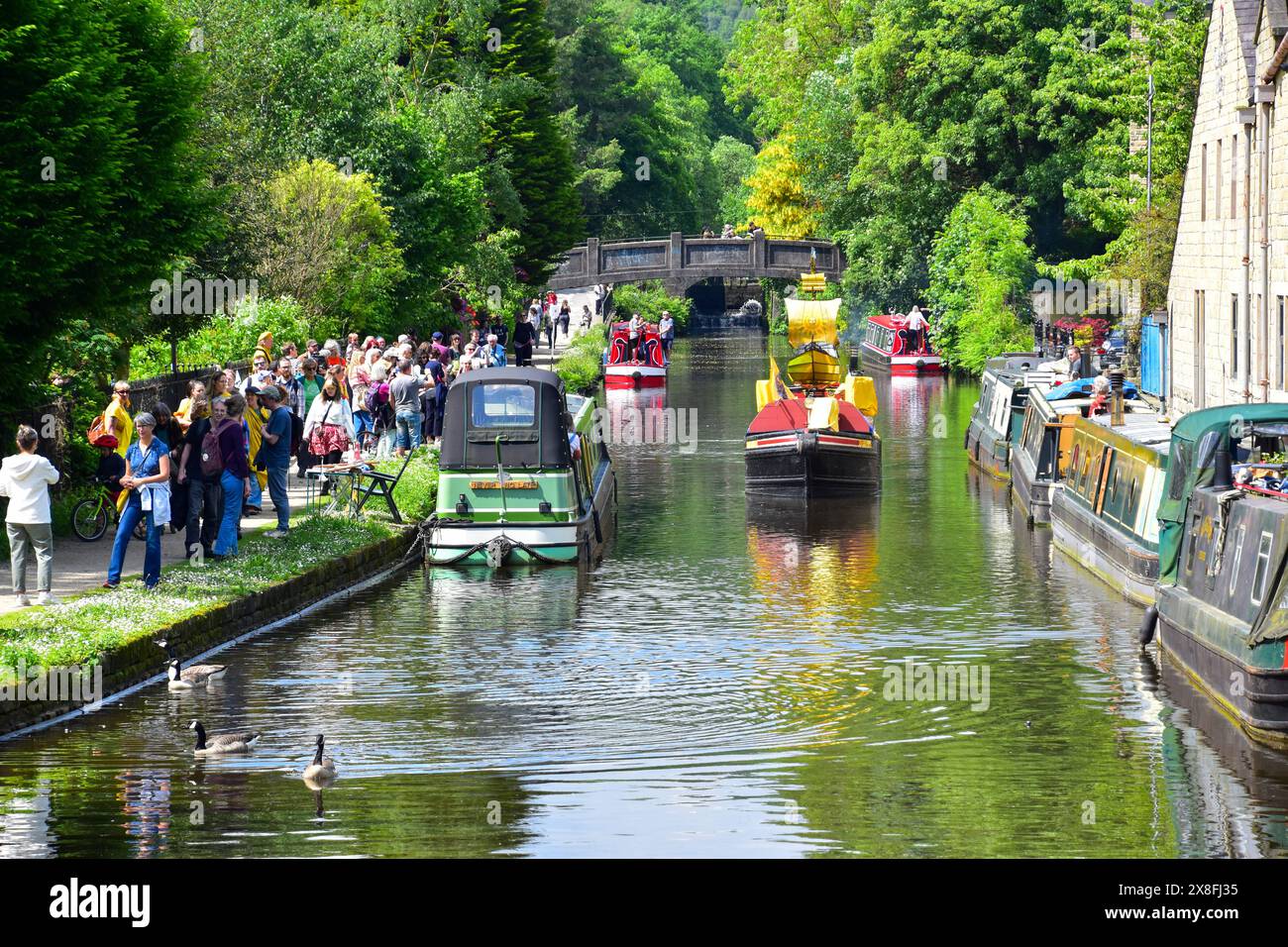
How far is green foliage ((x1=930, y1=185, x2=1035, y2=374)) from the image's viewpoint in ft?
205

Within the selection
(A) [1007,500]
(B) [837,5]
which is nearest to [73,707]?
(A) [1007,500]

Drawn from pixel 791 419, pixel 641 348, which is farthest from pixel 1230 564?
pixel 641 348

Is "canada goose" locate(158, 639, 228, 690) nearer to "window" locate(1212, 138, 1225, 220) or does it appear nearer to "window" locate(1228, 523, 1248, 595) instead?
"window" locate(1228, 523, 1248, 595)

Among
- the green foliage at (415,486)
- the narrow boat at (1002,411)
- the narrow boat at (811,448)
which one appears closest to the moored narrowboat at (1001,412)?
the narrow boat at (1002,411)

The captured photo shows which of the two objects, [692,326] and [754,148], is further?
[754,148]

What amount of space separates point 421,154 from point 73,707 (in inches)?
1379

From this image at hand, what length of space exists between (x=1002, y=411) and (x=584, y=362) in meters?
22.1

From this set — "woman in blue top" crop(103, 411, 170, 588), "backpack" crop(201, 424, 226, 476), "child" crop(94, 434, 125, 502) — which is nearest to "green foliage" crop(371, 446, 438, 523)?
"child" crop(94, 434, 125, 502)

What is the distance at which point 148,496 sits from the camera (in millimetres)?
19906

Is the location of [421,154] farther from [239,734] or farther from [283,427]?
[239,734]

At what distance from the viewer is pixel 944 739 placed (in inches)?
647

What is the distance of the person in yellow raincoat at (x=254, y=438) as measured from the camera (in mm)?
25719

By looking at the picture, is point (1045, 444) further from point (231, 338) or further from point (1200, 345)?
point (231, 338)

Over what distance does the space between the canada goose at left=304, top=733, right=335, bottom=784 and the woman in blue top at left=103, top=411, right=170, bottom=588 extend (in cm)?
589
